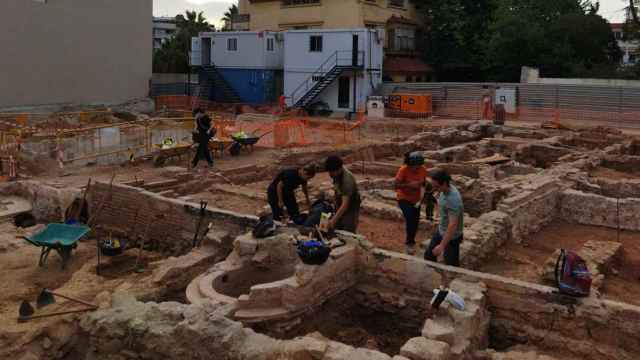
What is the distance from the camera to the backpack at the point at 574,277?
7781mm

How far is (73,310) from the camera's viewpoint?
330 inches

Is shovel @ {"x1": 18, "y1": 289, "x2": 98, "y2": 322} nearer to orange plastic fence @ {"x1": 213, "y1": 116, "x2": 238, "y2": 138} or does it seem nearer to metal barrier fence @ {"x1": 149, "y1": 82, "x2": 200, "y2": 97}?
orange plastic fence @ {"x1": 213, "y1": 116, "x2": 238, "y2": 138}

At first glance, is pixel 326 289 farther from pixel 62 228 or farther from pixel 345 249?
pixel 62 228

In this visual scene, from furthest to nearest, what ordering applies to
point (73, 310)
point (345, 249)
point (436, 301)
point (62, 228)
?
point (62, 228)
point (345, 249)
point (73, 310)
point (436, 301)

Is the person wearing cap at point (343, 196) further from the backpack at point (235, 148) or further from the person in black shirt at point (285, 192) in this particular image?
the backpack at point (235, 148)

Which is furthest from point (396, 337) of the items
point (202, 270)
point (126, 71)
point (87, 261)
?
point (126, 71)

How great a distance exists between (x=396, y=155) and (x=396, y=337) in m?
13.8

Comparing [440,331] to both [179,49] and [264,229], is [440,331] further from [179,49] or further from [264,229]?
[179,49]

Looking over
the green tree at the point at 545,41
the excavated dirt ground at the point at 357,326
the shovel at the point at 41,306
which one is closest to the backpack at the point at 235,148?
the excavated dirt ground at the point at 357,326

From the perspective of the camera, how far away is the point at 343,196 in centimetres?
966

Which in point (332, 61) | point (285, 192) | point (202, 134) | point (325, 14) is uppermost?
point (325, 14)

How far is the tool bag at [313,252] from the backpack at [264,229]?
130cm

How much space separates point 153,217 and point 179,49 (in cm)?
3921

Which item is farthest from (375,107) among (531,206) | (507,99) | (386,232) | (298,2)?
(386,232)
